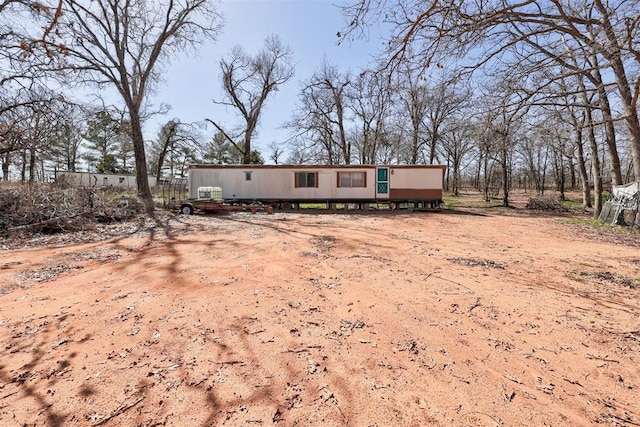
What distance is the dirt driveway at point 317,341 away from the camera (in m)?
2.11

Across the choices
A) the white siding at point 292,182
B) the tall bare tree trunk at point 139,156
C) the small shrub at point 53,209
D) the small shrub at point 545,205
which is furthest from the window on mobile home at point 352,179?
the small shrub at point 545,205

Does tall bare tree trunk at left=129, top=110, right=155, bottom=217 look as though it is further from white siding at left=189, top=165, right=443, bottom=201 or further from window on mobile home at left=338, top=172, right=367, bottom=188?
window on mobile home at left=338, top=172, right=367, bottom=188

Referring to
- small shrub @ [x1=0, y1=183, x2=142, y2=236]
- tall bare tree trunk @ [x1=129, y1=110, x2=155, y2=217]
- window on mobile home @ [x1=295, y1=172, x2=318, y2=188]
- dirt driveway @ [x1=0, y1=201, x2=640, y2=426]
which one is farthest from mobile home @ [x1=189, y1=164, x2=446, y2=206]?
dirt driveway @ [x1=0, y1=201, x2=640, y2=426]

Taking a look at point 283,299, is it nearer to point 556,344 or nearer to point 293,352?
point 293,352

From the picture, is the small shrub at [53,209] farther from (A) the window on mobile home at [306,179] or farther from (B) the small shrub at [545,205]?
(B) the small shrub at [545,205]

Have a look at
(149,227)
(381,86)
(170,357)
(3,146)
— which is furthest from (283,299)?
(3,146)

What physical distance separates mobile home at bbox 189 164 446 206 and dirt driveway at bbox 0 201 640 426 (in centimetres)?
1101

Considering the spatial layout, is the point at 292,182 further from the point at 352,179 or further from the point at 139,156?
the point at 139,156

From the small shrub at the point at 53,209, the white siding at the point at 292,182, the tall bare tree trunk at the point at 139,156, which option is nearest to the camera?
the small shrub at the point at 53,209

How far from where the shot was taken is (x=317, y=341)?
300cm

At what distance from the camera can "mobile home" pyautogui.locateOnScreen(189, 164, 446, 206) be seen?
666 inches

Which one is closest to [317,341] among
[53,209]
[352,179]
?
[53,209]

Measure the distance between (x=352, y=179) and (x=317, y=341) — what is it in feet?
48.6

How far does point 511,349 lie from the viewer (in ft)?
9.50
